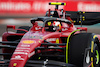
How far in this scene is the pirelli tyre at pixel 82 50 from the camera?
4.42 metres

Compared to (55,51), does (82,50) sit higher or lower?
higher

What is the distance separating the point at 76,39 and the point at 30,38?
3.09ft

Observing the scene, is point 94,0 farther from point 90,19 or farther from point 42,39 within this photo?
point 42,39

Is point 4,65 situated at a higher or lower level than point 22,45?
lower

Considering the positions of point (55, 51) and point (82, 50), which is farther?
point (55, 51)

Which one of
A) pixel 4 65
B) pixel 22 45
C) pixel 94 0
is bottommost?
pixel 4 65

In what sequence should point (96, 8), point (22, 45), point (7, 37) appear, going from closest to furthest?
point (22, 45) → point (7, 37) → point (96, 8)

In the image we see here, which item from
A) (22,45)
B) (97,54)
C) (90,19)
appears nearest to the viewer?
(22,45)

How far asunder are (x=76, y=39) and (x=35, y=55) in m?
0.85

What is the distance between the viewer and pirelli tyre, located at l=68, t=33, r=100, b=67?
14.5ft

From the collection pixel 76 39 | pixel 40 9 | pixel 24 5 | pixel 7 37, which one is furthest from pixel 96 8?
pixel 76 39

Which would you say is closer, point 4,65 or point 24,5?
point 4,65

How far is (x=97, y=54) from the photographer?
17.4 feet

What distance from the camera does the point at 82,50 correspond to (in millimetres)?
4449
